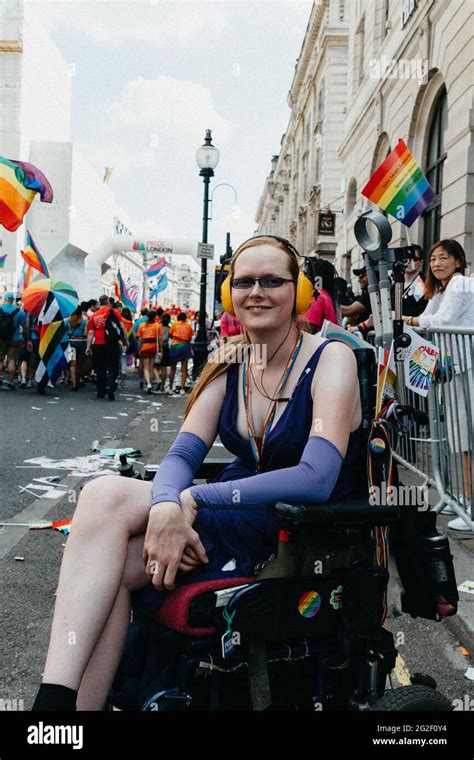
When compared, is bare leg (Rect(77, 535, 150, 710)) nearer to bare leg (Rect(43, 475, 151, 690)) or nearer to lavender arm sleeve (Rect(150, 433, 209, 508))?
bare leg (Rect(43, 475, 151, 690))

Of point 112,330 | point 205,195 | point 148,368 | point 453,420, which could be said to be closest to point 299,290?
point 453,420

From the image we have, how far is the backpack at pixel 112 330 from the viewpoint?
→ 1381cm

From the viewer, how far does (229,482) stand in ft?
6.64

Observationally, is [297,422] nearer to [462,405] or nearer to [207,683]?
[207,683]

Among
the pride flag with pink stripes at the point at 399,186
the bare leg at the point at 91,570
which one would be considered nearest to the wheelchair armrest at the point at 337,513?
the bare leg at the point at 91,570

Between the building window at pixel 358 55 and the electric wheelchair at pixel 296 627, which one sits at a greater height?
the building window at pixel 358 55

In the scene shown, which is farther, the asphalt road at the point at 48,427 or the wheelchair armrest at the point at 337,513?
the asphalt road at the point at 48,427

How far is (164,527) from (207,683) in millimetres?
422

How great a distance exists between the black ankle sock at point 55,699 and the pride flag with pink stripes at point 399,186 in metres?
4.22

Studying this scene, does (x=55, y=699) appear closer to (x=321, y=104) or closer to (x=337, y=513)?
(x=337, y=513)

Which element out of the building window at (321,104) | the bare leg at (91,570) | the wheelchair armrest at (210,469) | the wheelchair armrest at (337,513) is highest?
the building window at (321,104)

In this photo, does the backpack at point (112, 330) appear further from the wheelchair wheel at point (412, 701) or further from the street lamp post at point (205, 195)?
the wheelchair wheel at point (412, 701)

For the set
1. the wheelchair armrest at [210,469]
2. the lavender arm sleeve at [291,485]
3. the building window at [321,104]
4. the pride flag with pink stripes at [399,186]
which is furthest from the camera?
the building window at [321,104]

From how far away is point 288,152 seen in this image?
2280 inches
